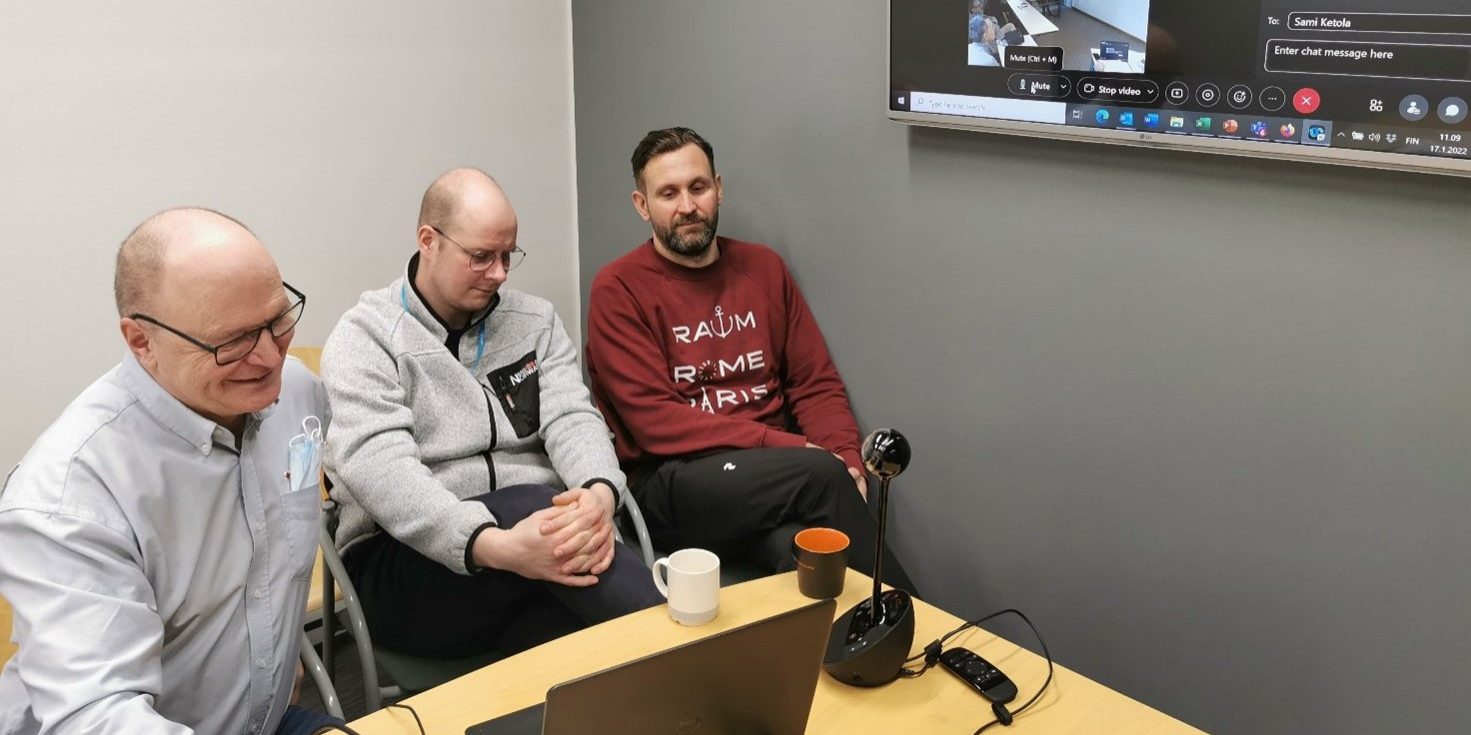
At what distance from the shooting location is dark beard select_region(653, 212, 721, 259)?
2830mm

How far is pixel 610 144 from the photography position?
3.45 m

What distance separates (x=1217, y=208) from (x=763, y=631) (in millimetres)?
1458

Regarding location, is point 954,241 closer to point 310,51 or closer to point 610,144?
point 610,144

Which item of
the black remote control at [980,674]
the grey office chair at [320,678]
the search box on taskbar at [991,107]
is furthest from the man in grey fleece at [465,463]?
the search box on taskbar at [991,107]

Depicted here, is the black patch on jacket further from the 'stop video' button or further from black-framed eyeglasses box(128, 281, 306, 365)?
the 'stop video' button

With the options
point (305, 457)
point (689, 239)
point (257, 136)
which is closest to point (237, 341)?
point (305, 457)

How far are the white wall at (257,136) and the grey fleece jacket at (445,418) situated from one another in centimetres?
76

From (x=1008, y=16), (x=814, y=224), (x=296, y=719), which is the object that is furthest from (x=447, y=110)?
(x=296, y=719)

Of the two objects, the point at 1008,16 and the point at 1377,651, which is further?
the point at 1008,16

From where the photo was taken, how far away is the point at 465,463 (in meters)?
2.40

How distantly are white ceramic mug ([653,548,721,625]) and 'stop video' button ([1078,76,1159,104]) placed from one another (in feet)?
4.06

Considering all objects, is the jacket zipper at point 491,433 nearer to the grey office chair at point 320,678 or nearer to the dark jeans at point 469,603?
the dark jeans at point 469,603

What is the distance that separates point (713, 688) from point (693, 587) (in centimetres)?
48

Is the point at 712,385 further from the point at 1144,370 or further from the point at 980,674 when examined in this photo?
the point at 980,674
